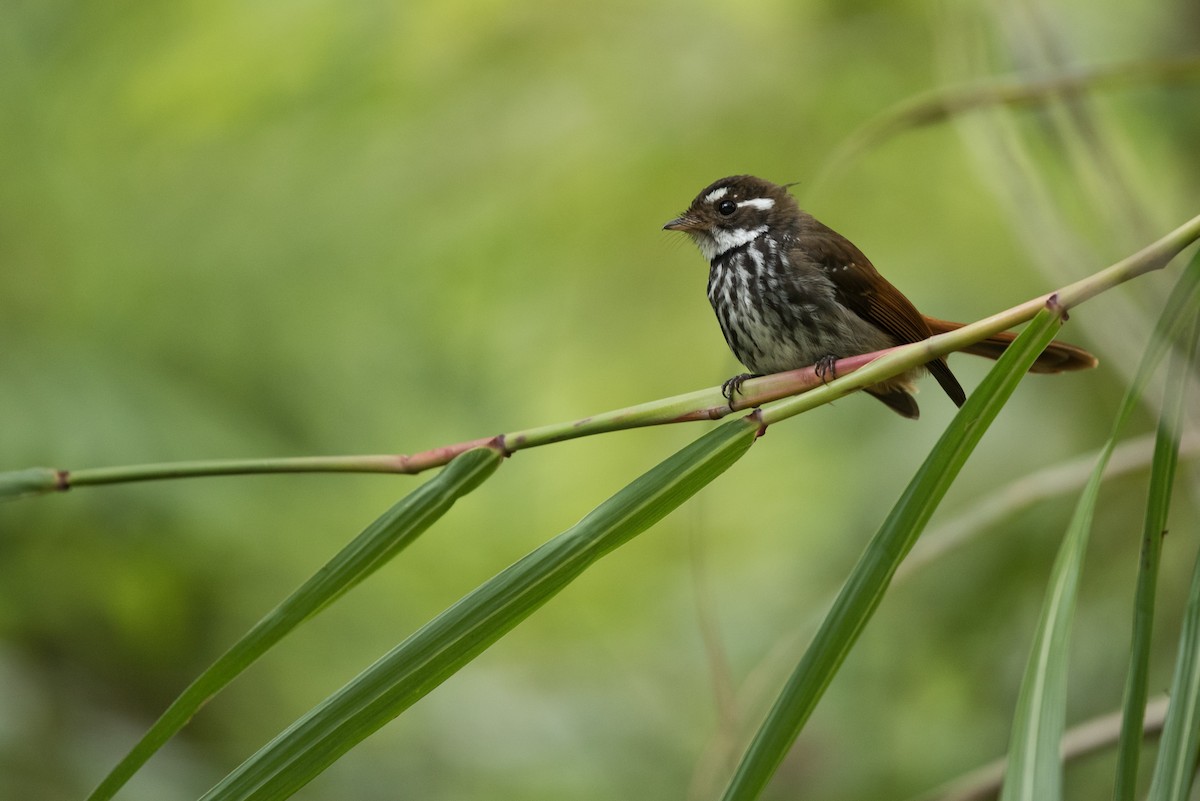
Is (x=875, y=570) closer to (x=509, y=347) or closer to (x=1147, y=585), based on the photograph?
(x=1147, y=585)

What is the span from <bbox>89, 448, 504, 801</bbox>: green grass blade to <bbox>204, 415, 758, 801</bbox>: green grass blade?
0.10 metres

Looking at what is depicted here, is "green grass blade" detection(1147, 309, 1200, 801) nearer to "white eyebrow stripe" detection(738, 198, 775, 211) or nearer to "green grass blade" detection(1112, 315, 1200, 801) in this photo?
"green grass blade" detection(1112, 315, 1200, 801)

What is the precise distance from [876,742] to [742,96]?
2.85m

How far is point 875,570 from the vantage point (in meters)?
1.31

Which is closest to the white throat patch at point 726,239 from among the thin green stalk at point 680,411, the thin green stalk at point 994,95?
the thin green stalk at point 994,95

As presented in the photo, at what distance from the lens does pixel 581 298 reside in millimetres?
5559

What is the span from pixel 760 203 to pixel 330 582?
1.91 meters

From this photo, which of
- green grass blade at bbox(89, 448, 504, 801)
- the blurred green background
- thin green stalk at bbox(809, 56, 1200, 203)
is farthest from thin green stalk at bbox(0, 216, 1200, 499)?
the blurred green background

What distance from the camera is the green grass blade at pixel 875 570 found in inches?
50.3

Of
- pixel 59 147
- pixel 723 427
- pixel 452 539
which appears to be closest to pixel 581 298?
pixel 452 539

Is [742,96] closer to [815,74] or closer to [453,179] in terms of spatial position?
[815,74]

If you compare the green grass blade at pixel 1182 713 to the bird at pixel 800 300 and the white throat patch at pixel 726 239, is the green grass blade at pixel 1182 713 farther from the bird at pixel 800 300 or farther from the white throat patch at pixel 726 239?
the white throat patch at pixel 726 239

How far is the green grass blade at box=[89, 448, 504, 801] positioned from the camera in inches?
54.8

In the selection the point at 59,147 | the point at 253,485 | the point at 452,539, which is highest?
the point at 59,147
